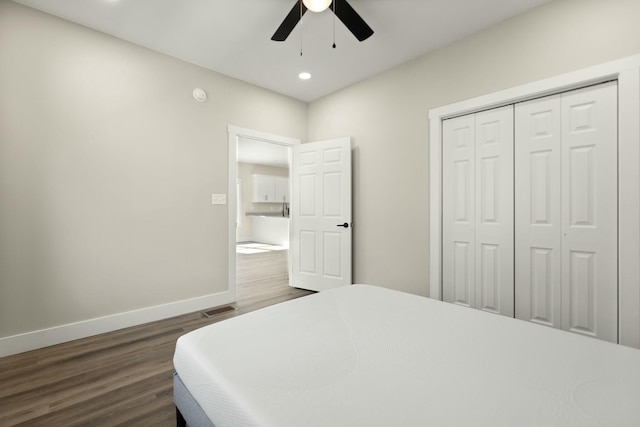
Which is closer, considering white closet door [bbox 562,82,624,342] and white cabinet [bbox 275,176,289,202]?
white closet door [bbox 562,82,624,342]

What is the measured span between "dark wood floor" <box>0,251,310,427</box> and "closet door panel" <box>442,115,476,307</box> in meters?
2.42

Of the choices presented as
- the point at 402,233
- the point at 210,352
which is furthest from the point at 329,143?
the point at 210,352

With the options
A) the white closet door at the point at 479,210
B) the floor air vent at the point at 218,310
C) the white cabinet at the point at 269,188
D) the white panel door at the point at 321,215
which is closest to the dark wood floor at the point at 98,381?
the floor air vent at the point at 218,310

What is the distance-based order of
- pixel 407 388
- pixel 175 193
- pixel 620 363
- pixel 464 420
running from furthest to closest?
pixel 175 193, pixel 620 363, pixel 407 388, pixel 464 420

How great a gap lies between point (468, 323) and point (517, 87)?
209 cm

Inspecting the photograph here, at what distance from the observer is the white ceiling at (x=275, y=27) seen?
2.24 m

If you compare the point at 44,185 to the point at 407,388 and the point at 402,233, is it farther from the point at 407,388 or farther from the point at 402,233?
the point at 402,233

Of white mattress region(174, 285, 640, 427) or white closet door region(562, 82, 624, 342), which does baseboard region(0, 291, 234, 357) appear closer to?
→ white mattress region(174, 285, 640, 427)

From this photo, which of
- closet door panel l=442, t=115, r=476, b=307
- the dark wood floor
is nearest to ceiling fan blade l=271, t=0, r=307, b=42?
closet door panel l=442, t=115, r=476, b=307

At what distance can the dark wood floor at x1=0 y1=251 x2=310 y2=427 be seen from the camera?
1501 mm

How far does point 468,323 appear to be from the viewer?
135 cm

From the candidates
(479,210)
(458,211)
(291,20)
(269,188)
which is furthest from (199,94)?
(269,188)

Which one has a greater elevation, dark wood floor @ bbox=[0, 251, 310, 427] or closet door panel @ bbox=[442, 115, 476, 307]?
closet door panel @ bbox=[442, 115, 476, 307]

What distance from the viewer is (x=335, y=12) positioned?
2018mm
